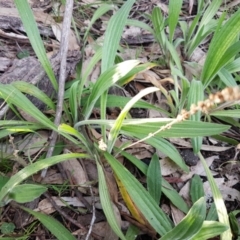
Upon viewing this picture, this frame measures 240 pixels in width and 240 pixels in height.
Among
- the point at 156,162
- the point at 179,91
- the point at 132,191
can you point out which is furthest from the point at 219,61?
the point at 132,191

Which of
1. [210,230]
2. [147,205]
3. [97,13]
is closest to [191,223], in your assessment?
[210,230]

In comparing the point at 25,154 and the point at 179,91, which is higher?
the point at 179,91

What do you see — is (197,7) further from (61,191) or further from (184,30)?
(61,191)

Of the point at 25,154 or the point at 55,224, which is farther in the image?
the point at 25,154

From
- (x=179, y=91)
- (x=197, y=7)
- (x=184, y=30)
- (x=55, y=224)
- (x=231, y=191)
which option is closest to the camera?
(x=55, y=224)

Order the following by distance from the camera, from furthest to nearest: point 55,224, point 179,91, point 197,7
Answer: point 197,7
point 179,91
point 55,224

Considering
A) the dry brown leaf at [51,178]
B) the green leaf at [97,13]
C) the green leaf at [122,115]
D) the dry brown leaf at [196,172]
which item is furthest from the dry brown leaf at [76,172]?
the green leaf at [97,13]

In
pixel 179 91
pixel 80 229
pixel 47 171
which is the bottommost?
pixel 80 229

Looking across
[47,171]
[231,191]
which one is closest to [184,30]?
[231,191]
